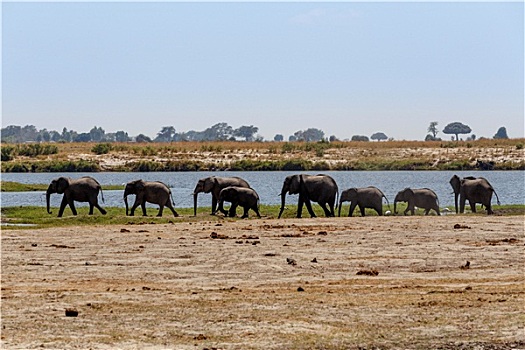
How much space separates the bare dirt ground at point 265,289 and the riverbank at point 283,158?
52.8m

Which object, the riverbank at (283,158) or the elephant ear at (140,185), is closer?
the elephant ear at (140,185)

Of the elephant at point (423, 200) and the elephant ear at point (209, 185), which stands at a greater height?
the elephant ear at point (209, 185)

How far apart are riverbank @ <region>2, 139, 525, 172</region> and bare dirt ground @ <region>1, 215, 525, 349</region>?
5285cm

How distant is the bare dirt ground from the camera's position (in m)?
12.4

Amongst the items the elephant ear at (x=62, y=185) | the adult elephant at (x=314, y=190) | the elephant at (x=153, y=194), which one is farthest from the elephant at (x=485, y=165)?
the elephant ear at (x=62, y=185)

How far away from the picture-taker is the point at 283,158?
83.9 meters

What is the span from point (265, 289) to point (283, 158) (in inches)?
2685

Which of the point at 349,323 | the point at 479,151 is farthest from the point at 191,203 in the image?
the point at 479,151

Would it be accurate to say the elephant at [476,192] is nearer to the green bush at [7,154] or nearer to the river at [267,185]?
the river at [267,185]

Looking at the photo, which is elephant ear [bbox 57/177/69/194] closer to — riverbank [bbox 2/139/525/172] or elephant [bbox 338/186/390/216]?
elephant [bbox 338/186/390/216]

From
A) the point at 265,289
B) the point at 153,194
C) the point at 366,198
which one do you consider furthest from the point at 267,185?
the point at 265,289

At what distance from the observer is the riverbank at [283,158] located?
78000 mm

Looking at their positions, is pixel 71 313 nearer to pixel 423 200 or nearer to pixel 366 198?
pixel 366 198

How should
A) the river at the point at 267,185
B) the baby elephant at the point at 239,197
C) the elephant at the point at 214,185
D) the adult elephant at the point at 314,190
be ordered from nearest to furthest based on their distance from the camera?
the baby elephant at the point at 239,197
the adult elephant at the point at 314,190
the elephant at the point at 214,185
the river at the point at 267,185
